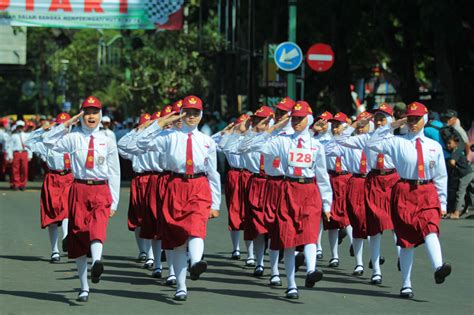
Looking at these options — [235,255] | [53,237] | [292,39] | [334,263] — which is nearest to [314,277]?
[334,263]

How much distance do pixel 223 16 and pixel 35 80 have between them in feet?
137

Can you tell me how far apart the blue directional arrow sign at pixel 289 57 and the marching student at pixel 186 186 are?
16405 mm

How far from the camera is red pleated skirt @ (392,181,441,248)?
1252 centimetres

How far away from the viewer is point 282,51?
28781mm

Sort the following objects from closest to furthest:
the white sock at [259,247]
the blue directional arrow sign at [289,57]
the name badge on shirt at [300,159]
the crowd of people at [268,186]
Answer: the crowd of people at [268,186]
the name badge on shirt at [300,159]
the white sock at [259,247]
the blue directional arrow sign at [289,57]

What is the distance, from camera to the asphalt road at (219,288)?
461 inches

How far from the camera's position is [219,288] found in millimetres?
13328

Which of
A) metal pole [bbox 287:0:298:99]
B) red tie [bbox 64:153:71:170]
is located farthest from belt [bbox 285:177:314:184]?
metal pole [bbox 287:0:298:99]

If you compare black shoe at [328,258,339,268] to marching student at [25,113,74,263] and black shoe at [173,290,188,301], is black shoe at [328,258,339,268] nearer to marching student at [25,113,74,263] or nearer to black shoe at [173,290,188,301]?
marching student at [25,113,74,263]

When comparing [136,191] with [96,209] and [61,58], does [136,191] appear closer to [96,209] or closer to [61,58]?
[96,209]

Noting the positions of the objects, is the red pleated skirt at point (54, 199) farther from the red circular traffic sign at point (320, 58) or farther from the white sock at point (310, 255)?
the red circular traffic sign at point (320, 58)

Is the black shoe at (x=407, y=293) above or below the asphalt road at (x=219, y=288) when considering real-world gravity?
above

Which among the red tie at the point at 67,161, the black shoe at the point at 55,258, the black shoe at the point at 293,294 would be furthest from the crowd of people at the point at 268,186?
the red tie at the point at 67,161

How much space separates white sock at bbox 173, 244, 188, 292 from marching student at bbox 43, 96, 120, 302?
2.40ft
